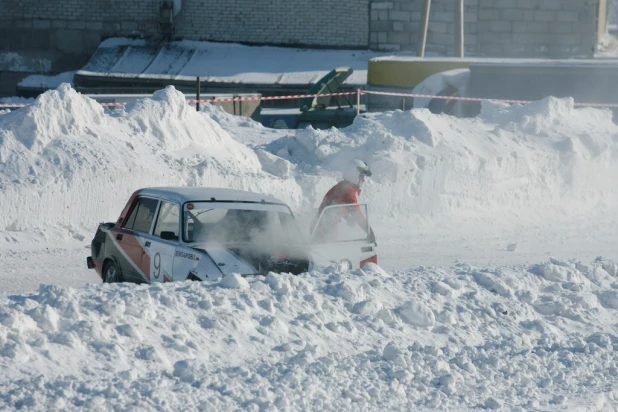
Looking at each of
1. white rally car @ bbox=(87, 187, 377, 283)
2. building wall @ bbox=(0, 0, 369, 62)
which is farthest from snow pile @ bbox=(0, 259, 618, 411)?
building wall @ bbox=(0, 0, 369, 62)

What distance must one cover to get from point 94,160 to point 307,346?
27.6 feet

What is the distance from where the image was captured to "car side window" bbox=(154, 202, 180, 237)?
1063 centimetres

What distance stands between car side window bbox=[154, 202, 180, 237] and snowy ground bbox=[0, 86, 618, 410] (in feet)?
5.17

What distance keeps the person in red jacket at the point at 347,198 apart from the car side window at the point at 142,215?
1772 mm

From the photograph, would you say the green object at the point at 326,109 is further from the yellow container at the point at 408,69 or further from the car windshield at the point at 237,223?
the car windshield at the point at 237,223

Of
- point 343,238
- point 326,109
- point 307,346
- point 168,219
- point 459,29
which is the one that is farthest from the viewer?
point 459,29

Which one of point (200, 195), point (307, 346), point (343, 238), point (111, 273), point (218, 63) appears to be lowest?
point (111, 273)

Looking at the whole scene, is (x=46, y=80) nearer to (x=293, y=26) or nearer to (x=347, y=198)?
(x=293, y=26)

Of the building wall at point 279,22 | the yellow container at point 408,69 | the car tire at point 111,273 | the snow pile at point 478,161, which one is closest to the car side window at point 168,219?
the car tire at point 111,273

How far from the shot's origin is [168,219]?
10.7m

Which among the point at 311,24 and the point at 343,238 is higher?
the point at 311,24

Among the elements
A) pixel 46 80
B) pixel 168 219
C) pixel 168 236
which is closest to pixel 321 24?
pixel 46 80

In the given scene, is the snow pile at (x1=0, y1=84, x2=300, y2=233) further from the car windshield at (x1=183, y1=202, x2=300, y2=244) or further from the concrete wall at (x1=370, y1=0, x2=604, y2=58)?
the concrete wall at (x1=370, y1=0, x2=604, y2=58)

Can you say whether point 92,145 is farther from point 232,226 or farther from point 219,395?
point 219,395
